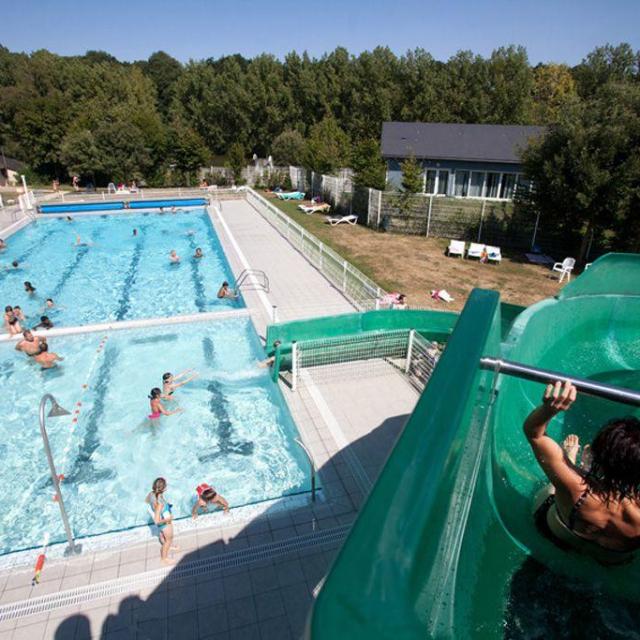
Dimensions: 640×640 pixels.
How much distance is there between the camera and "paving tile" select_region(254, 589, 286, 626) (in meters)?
4.87

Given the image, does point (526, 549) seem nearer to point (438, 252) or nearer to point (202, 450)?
point (202, 450)

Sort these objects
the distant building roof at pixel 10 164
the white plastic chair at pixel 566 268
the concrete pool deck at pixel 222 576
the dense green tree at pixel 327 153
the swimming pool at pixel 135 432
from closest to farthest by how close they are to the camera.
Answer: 1. the concrete pool deck at pixel 222 576
2. the swimming pool at pixel 135 432
3. the white plastic chair at pixel 566 268
4. the dense green tree at pixel 327 153
5. the distant building roof at pixel 10 164

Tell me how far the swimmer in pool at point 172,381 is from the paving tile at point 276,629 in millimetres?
5622

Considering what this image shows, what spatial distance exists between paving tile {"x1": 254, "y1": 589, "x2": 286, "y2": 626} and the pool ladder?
10.3 meters

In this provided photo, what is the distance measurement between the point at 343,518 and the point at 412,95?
51.2 metres

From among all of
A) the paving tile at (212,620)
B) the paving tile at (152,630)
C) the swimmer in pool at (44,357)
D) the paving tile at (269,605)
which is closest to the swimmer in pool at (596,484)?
the paving tile at (269,605)

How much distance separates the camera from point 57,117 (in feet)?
133

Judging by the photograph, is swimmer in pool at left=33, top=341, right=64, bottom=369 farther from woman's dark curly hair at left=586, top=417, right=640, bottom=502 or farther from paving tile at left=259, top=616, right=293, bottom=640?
woman's dark curly hair at left=586, top=417, right=640, bottom=502

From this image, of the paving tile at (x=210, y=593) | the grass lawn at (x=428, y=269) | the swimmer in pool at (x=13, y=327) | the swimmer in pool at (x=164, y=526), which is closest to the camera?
the paving tile at (x=210, y=593)

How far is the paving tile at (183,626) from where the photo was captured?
15.2 ft

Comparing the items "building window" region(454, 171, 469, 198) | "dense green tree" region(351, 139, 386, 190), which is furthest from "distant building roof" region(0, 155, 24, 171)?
"building window" region(454, 171, 469, 198)

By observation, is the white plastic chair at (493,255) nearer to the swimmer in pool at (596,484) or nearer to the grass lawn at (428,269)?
the grass lawn at (428,269)

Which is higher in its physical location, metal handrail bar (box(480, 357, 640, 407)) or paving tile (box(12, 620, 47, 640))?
metal handrail bar (box(480, 357, 640, 407))

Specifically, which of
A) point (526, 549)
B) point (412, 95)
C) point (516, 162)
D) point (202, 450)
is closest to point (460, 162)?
point (516, 162)
